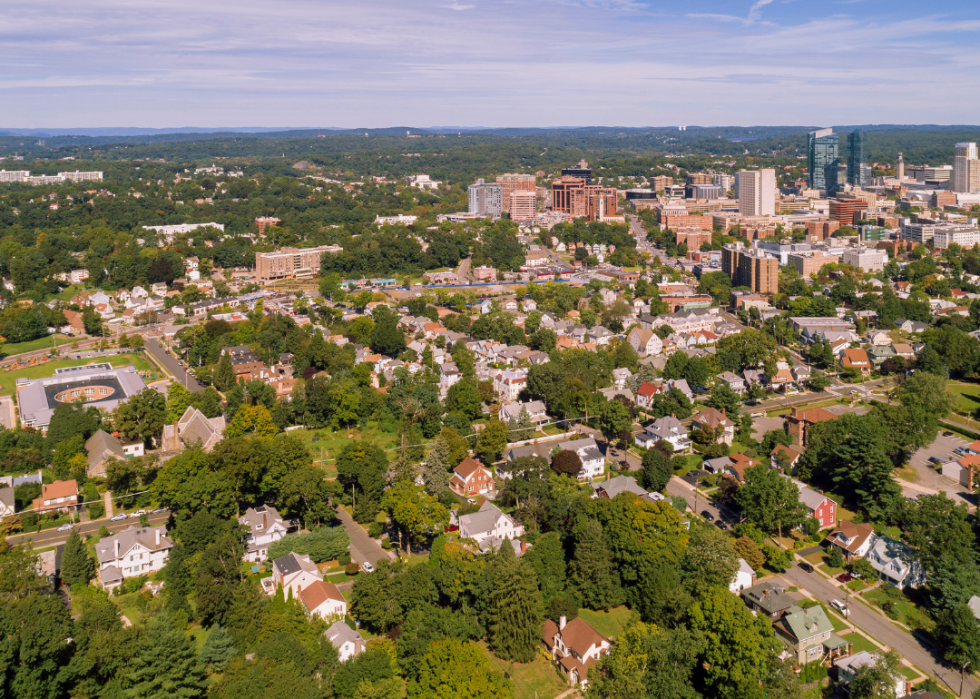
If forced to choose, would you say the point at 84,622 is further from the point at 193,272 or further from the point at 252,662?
the point at 193,272

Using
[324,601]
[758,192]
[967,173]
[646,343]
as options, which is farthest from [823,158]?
[324,601]

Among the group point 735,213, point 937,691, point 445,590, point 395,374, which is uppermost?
point 735,213

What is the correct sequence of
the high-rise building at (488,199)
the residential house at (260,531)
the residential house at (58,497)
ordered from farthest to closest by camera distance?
the high-rise building at (488,199), the residential house at (58,497), the residential house at (260,531)

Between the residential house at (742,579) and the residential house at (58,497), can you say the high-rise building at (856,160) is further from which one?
the residential house at (58,497)

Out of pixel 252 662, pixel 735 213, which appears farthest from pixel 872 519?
pixel 735 213

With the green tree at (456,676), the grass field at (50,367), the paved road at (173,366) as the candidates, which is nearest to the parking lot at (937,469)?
the green tree at (456,676)

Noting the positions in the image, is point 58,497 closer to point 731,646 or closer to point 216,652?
point 216,652
